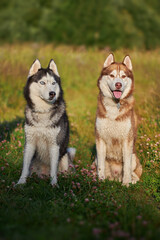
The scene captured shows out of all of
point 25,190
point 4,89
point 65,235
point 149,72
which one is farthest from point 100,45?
point 65,235

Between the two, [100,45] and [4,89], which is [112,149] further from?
[100,45]

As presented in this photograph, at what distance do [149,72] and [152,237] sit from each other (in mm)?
8386

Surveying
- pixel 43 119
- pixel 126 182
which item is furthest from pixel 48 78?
pixel 126 182

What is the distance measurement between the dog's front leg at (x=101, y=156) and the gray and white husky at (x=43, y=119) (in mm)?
614

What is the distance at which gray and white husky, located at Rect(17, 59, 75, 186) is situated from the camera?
466cm

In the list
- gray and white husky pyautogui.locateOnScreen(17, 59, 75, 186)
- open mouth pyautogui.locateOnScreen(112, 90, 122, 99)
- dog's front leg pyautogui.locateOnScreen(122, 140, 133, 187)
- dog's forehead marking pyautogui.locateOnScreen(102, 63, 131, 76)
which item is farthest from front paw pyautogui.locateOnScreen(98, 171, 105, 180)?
dog's forehead marking pyautogui.locateOnScreen(102, 63, 131, 76)

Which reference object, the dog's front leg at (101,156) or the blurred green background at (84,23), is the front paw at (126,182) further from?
the blurred green background at (84,23)

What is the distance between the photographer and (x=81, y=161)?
5.90 metres

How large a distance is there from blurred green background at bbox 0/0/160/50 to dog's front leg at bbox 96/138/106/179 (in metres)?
17.2

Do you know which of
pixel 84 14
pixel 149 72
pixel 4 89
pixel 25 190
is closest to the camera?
pixel 25 190

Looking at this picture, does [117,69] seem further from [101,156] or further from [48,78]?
[101,156]

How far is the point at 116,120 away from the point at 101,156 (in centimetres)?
67

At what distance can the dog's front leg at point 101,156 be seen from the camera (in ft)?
16.5

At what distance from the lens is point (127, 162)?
497 cm
